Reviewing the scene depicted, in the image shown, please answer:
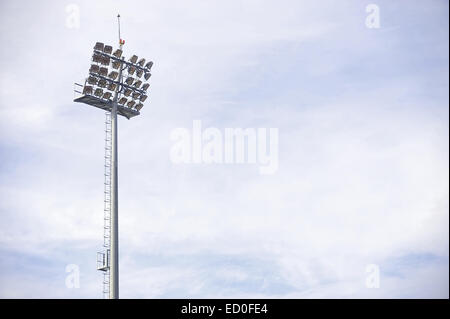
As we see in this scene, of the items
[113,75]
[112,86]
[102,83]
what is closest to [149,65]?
[113,75]

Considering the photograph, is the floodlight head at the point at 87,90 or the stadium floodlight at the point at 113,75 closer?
the floodlight head at the point at 87,90

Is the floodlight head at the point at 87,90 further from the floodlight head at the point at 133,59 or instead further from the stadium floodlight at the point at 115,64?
the floodlight head at the point at 133,59

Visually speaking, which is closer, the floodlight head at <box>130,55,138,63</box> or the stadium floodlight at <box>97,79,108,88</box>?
the stadium floodlight at <box>97,79,108,88</box>

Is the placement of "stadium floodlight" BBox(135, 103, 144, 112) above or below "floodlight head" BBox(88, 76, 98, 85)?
below

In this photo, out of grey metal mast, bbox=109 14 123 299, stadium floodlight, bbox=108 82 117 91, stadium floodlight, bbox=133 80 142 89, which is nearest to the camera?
grey metal mast, bbox=109 14 123 299

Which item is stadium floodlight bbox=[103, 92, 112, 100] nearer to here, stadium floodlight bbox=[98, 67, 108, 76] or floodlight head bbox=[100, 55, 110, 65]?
stadium floodlight bbox=[98, 67, 108, 76]

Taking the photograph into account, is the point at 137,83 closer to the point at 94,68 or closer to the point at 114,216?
the point at 94,68

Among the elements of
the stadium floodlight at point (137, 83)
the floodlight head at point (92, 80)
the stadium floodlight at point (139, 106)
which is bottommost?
the stadium floodlight at point (139, 106)

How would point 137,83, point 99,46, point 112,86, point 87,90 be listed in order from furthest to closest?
point 137,83 < point 112,86 < point 99,46 < point 87,90

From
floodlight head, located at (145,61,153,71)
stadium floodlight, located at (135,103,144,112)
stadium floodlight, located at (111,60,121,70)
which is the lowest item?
stadium floodlight, located at (135,103,144,112)
